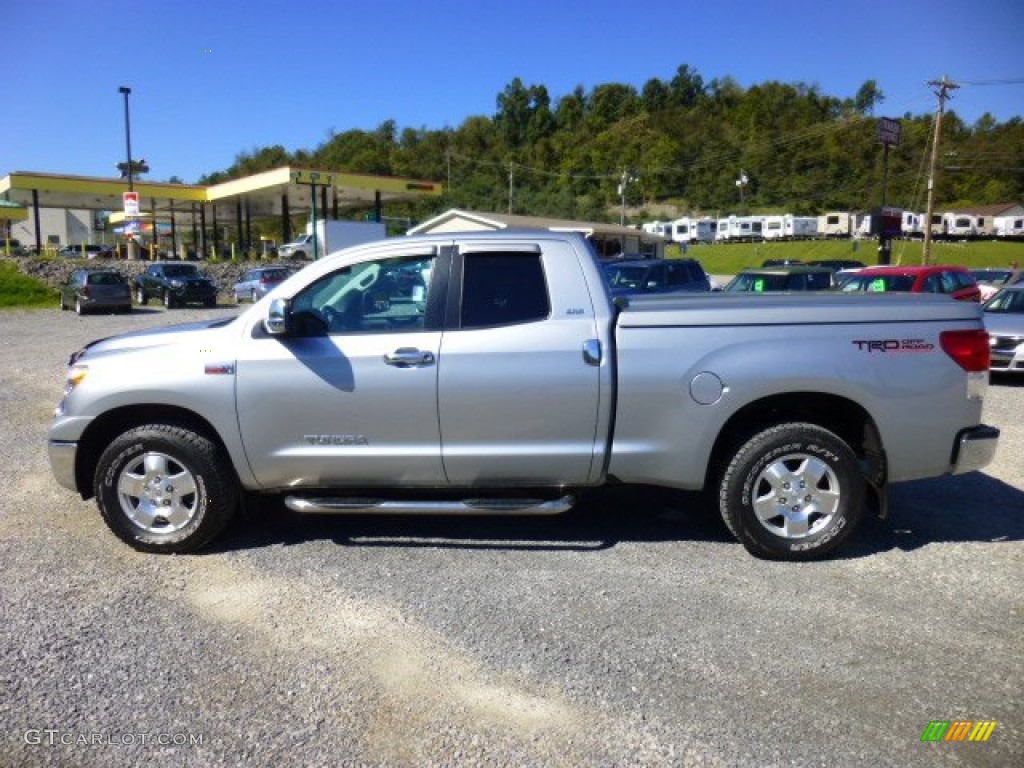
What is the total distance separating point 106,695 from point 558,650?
6.44 feet

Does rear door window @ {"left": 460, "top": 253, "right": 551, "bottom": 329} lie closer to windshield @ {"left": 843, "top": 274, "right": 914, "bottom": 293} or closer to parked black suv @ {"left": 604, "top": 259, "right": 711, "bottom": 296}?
windshield @ {"left": 843, "top": 274, "right": 914, "bottom": 293}

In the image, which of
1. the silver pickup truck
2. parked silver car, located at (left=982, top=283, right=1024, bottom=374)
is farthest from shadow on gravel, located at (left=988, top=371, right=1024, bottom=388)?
the silver pickup truck

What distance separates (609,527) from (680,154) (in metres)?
135

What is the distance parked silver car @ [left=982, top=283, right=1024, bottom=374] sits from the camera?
1094 cm

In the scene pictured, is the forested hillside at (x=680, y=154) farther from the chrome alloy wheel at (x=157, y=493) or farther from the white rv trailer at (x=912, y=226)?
the chrome alloy wheel at (x=157, y=493)

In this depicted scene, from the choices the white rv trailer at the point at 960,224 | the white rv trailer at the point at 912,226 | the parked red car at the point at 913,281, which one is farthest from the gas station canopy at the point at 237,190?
the white rv trailer at the point at 960,224

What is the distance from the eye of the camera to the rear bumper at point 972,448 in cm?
453

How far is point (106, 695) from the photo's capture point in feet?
10.8

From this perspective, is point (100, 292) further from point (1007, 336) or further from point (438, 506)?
point (1007, 336)

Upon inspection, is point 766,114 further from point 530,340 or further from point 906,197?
point 530,340

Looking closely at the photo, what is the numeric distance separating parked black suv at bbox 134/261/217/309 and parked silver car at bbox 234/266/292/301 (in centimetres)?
157

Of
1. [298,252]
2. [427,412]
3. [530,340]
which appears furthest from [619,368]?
[298,252]

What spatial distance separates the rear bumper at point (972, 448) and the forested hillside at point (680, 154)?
9464 centimetres

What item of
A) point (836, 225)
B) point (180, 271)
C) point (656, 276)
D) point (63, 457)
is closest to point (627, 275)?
point (656, 276)
